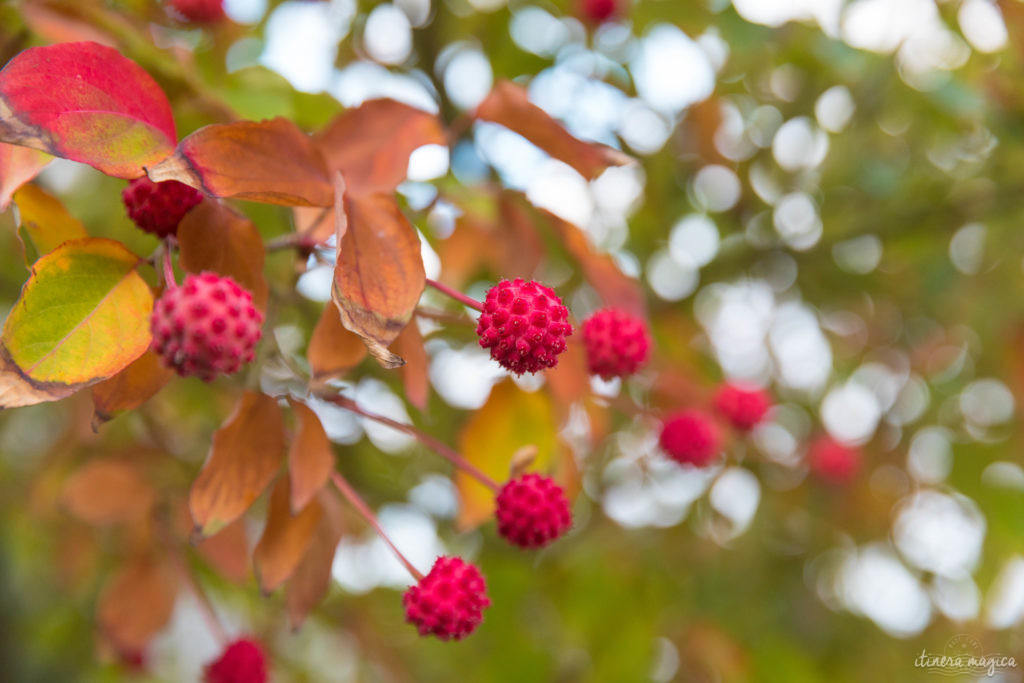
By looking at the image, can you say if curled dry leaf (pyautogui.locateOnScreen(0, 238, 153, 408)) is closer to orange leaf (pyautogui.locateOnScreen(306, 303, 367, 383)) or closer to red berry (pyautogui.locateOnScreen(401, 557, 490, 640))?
orange leaf (pyautogui.locateOnScreen(306, 303, 367, 383))

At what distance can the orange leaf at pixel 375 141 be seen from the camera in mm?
711

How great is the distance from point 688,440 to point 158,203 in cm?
77

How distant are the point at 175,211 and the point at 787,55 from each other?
1261mm

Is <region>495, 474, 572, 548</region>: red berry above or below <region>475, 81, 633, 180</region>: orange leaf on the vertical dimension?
below

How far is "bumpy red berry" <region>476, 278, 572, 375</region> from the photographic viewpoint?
59cm

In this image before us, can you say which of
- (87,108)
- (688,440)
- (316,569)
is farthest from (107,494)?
(688,440)

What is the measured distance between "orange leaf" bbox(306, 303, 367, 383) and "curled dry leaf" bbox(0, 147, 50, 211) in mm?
218

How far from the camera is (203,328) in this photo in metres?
→ 0.49

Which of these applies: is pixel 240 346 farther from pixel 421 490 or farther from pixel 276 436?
pixel 421 490

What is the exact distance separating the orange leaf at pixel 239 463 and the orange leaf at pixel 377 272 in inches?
6.1

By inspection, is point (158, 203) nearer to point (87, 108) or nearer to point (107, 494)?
point (87, 108)

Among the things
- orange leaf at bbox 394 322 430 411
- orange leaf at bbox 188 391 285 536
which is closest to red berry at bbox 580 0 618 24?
orange leaf at bbox 394 322 430 411

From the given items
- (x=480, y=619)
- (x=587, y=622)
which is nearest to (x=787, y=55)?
(x=587, y=622)

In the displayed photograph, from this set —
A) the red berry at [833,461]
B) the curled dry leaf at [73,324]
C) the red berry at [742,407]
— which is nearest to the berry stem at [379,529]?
the curled dry leaf at [73,324]
